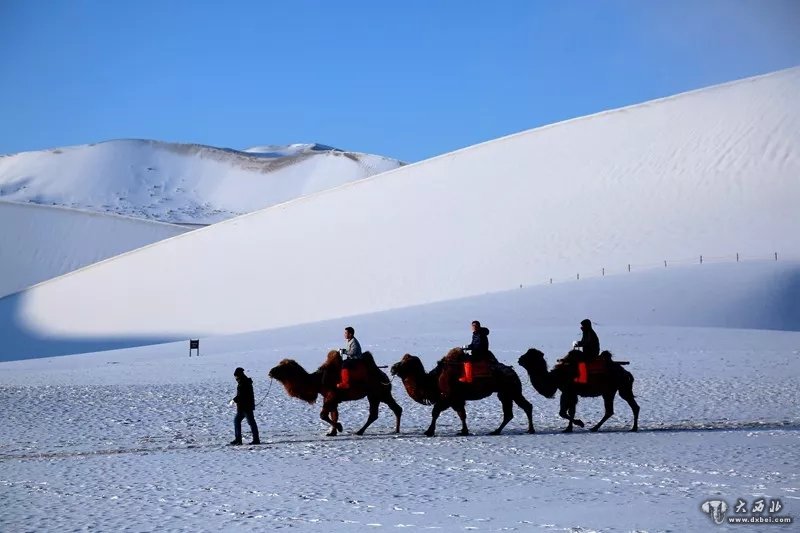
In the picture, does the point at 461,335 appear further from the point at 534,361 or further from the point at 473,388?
the point at 473,388

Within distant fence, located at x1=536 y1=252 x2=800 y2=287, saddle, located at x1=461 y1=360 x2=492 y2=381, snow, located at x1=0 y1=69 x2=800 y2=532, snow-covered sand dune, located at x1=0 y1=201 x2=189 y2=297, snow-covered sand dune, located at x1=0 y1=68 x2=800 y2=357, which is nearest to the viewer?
snow, located at x1=0 y1=69 x2=800 y2=532

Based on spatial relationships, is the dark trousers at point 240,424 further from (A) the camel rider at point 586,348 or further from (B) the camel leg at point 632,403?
(B) the camel leg at point 632,403

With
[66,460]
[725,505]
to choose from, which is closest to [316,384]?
[66,460]

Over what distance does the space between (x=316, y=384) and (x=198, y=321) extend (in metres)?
34.9

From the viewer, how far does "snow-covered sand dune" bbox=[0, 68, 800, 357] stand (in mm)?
43312

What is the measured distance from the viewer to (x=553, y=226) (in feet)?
152

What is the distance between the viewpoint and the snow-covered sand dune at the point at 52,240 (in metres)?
81.3

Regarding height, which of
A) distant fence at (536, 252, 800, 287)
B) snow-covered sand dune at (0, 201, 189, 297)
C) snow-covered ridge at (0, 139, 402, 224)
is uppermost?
snow-covered ridge at (0, 139, 402, 224)

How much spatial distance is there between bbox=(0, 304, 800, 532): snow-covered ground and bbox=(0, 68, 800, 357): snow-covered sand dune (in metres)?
21.7

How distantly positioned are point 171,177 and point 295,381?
152 meters

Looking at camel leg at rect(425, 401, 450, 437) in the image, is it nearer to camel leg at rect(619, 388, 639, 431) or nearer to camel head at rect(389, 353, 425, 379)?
camel head at rect(389, 353, 425, 379)

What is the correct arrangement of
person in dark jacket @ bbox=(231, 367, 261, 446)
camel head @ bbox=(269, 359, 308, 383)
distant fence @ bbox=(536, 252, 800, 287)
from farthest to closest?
1. distant fence @ bbox=(536, 252, 800, 287)
2. camel head @ bbox=(269, 359, 308, 383)
3. person in dark jacket @ bbox=(231, 367, 261, 446)

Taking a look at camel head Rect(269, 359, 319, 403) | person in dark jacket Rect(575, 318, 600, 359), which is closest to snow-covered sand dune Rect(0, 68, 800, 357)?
person in dark jacket Rect(575, 318, 600, 359)

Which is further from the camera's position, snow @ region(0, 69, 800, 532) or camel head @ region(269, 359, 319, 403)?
camel head @ region(269, 359, 319, 403)
